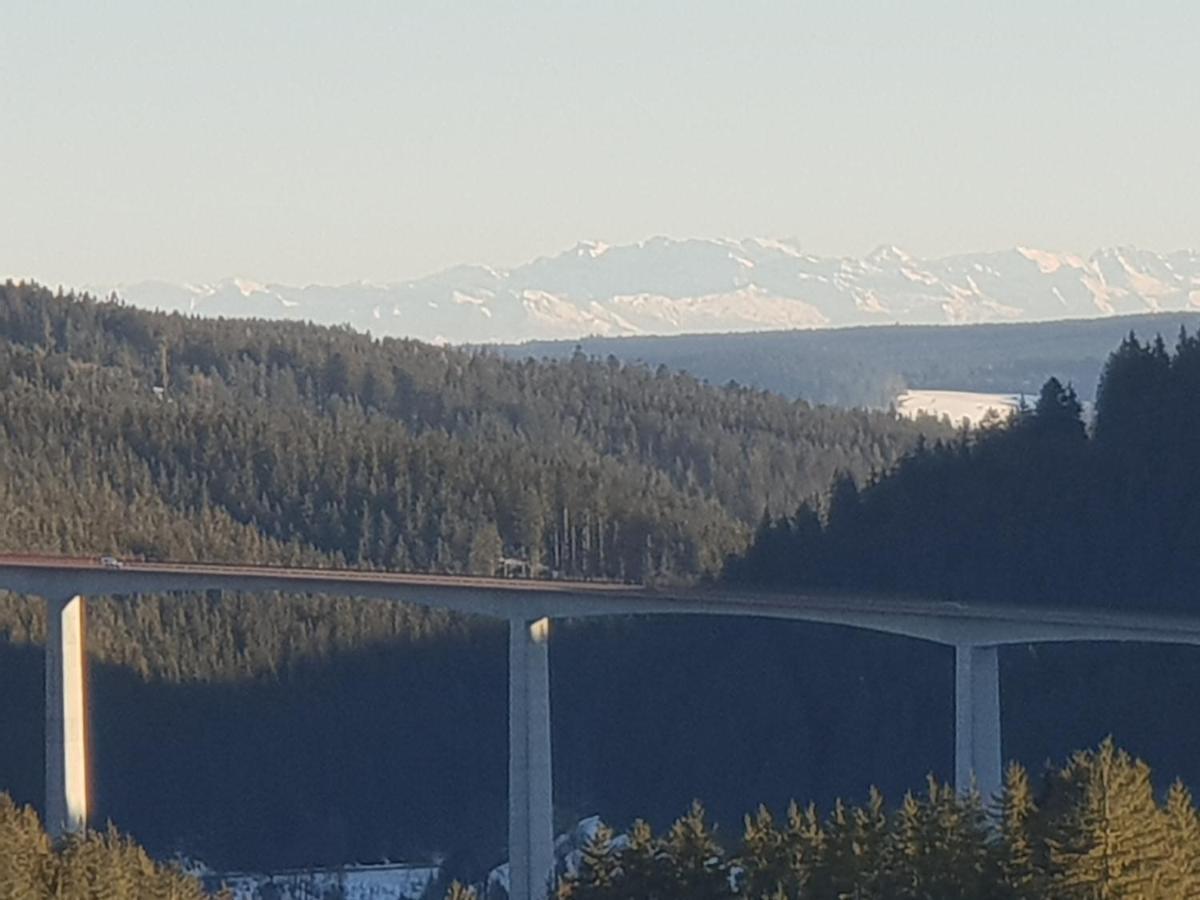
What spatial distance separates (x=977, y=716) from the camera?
9475cm

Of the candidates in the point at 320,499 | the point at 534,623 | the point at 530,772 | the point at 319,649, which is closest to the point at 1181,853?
the point at 530,772

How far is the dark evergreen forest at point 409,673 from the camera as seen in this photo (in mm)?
120188

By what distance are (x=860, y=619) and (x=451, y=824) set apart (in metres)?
39.7

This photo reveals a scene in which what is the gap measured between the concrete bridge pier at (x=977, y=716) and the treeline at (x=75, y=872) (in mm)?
22795

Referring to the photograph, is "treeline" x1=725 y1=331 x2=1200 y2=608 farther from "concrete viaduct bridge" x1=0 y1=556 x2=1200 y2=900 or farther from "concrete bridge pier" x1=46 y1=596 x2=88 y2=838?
"concrete bridge pier" x1=46 y1=596 x2=88 y2=838

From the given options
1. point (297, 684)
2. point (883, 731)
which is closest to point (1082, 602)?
point (883, 731)

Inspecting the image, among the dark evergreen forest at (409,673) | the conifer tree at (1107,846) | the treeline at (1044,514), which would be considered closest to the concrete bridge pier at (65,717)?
the dark evergreen forest at (409,673)

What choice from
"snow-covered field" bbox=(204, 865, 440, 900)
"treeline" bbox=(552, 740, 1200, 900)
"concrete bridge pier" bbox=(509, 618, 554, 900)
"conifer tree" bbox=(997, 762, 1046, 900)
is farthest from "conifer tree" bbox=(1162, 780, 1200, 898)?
"snow-covered field" bbox=(204, 865, 440, 900)

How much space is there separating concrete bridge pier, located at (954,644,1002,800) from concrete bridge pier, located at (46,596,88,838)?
112ft

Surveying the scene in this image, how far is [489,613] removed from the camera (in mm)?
109750

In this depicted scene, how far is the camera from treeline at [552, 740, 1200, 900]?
193ft

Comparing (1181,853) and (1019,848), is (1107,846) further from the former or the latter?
(1019,848)

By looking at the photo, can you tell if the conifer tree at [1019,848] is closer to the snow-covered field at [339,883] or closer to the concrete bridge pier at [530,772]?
the concrete bridge pier at [530,772]

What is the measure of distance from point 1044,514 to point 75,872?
52.9 meters
